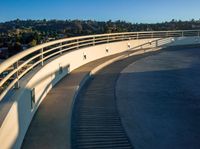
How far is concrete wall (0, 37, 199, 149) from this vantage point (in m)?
6.38

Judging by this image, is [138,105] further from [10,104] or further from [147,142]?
[10,104]

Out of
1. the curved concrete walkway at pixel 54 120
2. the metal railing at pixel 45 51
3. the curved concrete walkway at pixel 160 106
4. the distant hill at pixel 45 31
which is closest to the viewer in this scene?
the metal railing at pixel 45 51

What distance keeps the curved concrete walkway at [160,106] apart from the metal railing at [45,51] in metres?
2.57

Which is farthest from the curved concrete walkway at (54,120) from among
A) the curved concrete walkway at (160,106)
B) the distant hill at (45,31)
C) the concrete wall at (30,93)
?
Answer: the distant hill at (45,31)

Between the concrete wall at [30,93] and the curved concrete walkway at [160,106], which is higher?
the concrete wall at [30,93]

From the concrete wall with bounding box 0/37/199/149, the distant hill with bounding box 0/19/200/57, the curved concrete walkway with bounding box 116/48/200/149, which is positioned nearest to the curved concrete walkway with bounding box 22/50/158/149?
the concrete wall with bounding box 0/37/199/149

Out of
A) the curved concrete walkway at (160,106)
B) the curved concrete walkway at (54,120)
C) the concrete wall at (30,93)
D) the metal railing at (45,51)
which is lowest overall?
the curved concrete walkway at (160,106)

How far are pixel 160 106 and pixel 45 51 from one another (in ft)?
12.5

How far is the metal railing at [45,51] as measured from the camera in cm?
695

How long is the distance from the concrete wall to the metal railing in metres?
0.23

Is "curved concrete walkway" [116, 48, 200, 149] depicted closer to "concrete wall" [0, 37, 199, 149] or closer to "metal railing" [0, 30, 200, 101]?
"concrete wall" [0, 37, 199, 149]

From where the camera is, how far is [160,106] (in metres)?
11.0

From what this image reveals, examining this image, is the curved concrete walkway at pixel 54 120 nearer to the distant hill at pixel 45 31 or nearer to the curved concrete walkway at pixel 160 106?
the curved concrete walkway at pixel 160 106

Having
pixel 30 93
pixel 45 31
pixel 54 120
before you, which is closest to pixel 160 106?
pixel 54 120
